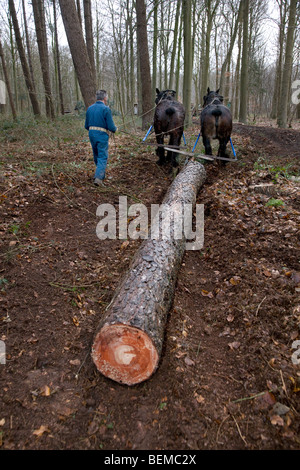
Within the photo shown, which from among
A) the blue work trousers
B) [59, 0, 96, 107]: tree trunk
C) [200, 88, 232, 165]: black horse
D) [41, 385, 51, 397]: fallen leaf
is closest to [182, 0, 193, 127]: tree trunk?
[59, 0, 96, 107]: tree trunk

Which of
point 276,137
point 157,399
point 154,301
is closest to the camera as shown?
point 157,399

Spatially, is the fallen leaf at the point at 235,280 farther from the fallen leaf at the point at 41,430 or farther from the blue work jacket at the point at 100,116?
the blue work jacket at the point at 100,116

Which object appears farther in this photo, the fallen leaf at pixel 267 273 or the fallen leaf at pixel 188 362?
the fallen leaf at pixel 267 273

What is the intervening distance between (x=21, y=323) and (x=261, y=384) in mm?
2422

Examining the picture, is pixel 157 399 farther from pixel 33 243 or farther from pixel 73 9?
pixel 73 9

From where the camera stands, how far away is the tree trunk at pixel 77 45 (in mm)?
8195

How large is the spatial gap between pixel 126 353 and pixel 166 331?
58cm

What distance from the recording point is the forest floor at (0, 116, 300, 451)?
88.1 inches

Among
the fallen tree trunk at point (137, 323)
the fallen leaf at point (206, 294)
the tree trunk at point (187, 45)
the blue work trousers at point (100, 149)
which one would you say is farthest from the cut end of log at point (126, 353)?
the tree trunk at point (187, 45)

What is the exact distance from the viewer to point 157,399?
96.9 inches

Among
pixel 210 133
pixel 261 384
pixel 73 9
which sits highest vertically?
pixel 73 9

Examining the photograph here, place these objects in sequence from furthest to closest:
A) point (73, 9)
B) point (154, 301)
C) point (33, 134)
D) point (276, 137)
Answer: point (276, 137) < point (33, 134) < point (73, 9) < point (154, 301)

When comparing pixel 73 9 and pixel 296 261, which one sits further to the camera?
pixel 73 9
